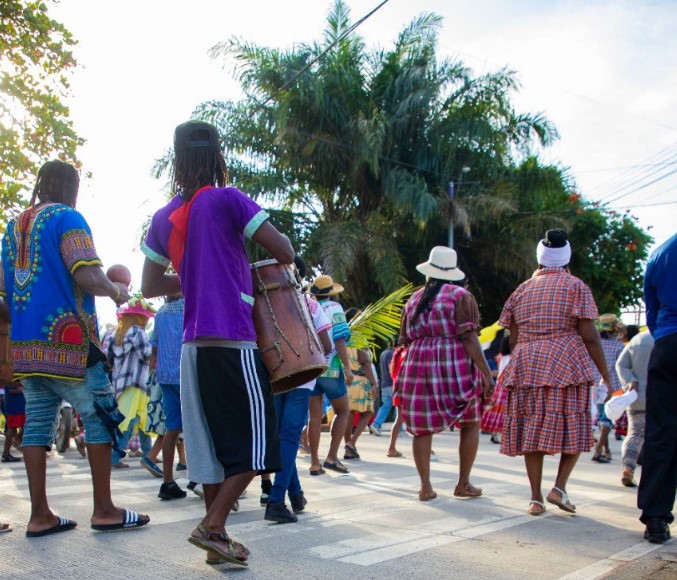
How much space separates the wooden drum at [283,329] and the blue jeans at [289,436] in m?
1.13

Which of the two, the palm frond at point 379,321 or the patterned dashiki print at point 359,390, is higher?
the palm frond at point 379,321

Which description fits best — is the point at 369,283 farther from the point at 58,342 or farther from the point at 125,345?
the point at 58,342

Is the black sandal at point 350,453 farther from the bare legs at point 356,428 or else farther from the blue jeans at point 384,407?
the blue jeans at point 384,407

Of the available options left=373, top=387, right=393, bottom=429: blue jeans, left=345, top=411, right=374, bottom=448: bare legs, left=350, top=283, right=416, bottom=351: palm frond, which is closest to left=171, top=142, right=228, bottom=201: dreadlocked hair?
left=345, top=411, right=374, bottom=448: bare legs

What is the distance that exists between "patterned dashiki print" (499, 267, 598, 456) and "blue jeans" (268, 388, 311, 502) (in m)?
1.47

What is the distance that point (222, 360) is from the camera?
3.95 meters

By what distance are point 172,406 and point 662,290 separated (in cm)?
362

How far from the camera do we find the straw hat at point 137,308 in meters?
8.55

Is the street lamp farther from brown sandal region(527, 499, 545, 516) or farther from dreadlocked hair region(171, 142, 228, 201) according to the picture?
dreadlocked hair region(171, 142, 228, 201)

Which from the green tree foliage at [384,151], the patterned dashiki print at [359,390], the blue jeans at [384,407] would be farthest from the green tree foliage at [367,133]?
the patterned dashiki print at [359,390]

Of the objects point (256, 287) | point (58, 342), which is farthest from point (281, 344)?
point (58, 342)

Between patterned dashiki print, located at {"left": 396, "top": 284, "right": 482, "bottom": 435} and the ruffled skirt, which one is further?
patterned dashiki print, located at {"left": 396, "top": 284, "right": 482, "bottom": 435}

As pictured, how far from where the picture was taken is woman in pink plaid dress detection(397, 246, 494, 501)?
6340mm

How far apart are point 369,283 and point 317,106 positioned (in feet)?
17.5
